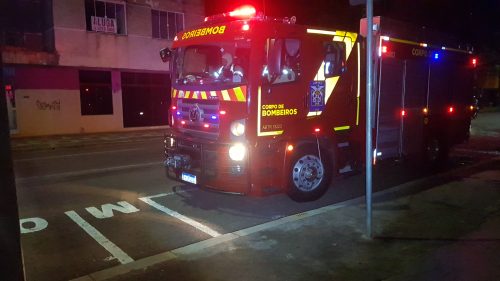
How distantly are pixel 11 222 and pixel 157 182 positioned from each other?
626cm

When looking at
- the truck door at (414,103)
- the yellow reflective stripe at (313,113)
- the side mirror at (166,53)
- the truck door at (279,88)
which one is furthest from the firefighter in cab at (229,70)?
the truck door at (414,103)

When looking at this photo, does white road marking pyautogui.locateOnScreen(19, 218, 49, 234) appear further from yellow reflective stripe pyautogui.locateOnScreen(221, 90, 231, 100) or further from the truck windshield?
yellow reflective stripe pyautogui.locateOnScreen(221, 90, 231, 100)

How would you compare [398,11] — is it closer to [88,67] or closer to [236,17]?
[88,67]

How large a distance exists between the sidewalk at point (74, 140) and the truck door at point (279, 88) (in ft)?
39.9

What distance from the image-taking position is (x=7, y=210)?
2.47m

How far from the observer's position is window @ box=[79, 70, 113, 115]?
67.9ft

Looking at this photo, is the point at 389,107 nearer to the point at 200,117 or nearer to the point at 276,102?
the point at 276,102

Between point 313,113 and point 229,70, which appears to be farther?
point 313,113

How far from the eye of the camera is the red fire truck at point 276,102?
6.25m

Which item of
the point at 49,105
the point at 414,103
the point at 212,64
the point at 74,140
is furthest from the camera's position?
the point at 49,105

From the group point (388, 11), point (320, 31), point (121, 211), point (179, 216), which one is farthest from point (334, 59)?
point (388, 11)

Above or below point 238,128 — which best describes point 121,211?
below

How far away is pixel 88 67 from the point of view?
20.3 m

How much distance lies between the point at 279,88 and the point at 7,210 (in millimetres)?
4529
